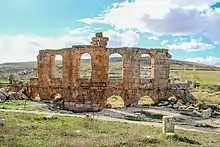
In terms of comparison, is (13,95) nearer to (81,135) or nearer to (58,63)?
(81,135)

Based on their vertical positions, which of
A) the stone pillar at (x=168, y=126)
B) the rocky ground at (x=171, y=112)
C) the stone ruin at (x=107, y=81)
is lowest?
the rocky ground at (x=171, y=112)

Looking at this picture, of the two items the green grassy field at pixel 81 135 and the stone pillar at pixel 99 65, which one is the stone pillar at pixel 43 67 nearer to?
the stone pillar at pixel 99 65

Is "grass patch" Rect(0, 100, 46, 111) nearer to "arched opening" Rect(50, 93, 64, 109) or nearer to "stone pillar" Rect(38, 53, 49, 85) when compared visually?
"arched opening" Rect(50, 93, 64, 109)

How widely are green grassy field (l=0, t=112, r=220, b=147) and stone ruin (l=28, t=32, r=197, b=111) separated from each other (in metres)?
15.8

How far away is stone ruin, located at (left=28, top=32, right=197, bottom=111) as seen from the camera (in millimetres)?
41125

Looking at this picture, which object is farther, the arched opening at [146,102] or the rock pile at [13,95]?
the arched opening at [146,102]

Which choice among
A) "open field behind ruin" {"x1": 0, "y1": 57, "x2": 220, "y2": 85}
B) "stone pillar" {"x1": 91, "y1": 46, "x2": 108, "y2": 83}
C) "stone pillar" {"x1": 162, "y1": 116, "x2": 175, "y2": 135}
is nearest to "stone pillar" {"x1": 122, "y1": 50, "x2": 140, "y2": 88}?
"stone pillar" {"x1": 91, "y1": 46, "x2": 108, "y2": 83}

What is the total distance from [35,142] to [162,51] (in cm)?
2688

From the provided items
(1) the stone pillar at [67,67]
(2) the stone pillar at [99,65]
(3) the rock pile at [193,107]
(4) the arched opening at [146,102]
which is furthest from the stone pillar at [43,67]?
(3) the rock pile at [193,107]

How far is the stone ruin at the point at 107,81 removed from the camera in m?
41.1

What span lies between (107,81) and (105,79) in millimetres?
283

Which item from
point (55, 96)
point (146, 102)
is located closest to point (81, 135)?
point (55, 96)

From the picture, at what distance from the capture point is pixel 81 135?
1953 cm

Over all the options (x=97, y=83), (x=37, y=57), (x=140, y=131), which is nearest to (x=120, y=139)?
(x=140, y=131)
